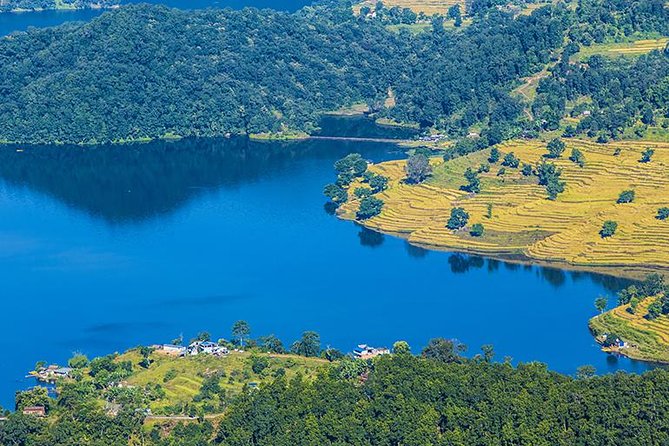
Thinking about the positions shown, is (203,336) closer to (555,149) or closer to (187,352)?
(187,352)

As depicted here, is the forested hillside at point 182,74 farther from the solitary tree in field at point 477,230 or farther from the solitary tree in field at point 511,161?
the solitary tree in field at point 477,230

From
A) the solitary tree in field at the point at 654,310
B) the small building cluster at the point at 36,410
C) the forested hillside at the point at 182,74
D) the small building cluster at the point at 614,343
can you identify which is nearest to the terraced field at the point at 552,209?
the solitary tree in field at the point at 654,310

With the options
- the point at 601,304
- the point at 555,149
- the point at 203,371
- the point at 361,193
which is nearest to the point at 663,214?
the point at 601,304

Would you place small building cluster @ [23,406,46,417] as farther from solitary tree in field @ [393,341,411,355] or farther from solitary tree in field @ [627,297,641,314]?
solitary tree in field @ [627,297,641,314]

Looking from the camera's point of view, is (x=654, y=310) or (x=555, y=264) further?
(x=555, y=264)

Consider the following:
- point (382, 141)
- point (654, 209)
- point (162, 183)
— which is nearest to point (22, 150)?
point (162, 183)
